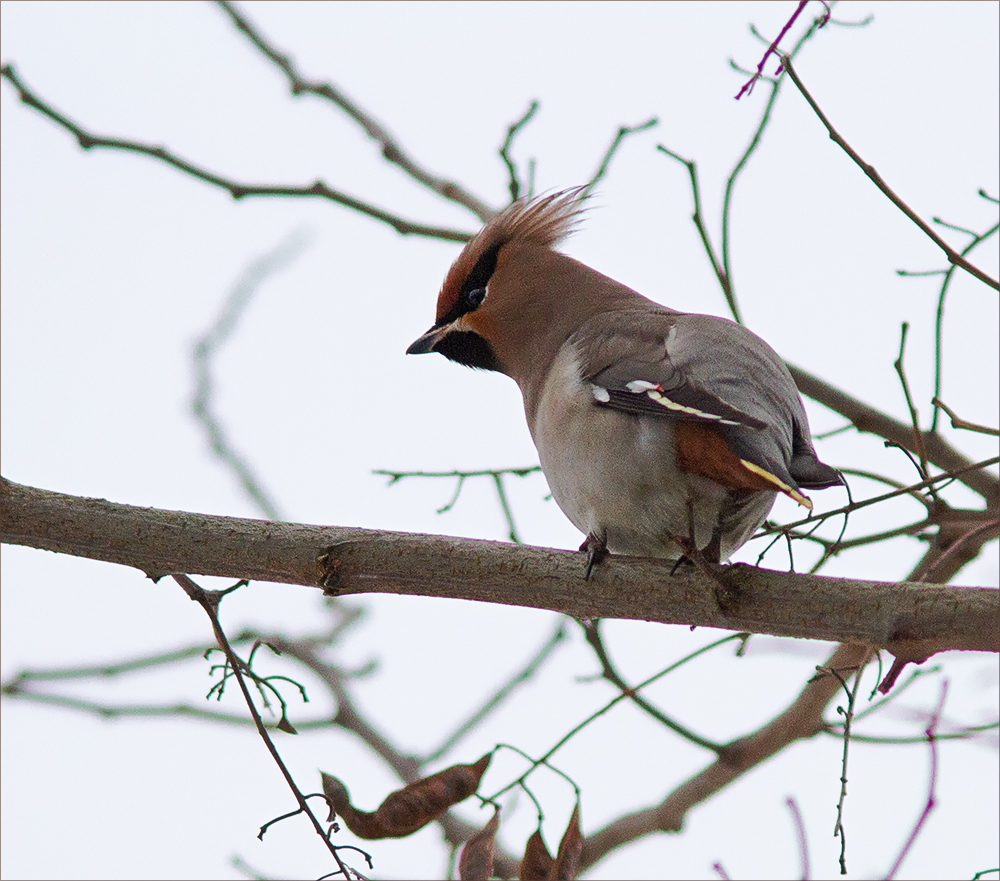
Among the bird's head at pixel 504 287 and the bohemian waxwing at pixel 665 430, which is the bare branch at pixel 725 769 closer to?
the bohemian waxwing at pixel 665 430

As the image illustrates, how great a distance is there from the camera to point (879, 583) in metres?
2.84

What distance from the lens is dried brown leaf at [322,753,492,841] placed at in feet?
10.7

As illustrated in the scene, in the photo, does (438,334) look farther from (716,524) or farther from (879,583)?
(879,583)

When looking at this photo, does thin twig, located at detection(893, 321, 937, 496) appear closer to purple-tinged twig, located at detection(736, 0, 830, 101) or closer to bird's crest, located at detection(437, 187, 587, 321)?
purple-tinged twig, located at detection(736, 0, 830, 101)

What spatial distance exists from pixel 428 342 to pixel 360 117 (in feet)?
2.67

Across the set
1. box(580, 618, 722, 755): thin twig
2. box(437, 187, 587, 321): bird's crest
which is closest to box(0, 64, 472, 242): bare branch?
box(437, 187, 587, 321): bird's crest

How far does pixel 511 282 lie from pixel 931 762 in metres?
2.18

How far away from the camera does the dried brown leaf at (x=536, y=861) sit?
315 cm

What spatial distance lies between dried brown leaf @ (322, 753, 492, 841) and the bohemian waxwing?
0.63 metres

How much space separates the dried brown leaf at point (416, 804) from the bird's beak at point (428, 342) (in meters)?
1.90

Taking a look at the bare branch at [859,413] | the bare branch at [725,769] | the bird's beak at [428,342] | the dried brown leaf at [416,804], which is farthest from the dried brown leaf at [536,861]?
the bird's beak at [428,342]

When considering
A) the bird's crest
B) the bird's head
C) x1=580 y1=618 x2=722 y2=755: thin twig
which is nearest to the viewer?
x1=580 y1=618 x2=722 y2=755: thin twig

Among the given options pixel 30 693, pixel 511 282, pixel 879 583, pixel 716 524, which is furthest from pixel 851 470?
pixel 30 693

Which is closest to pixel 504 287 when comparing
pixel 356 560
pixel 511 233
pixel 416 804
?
pixel 511 233
